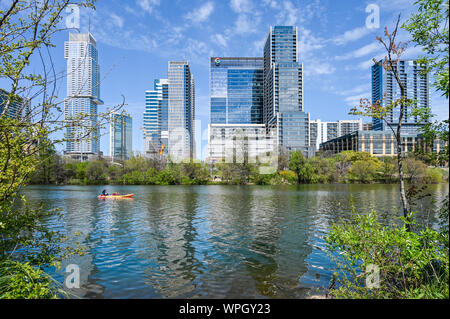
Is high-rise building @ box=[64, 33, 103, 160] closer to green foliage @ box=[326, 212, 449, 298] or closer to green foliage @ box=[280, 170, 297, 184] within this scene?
green foliage @ box=[326, 212, 449, 298]

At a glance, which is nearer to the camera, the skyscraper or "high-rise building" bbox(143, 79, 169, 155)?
the skyscraper

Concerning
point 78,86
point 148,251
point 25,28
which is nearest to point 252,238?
point 148,251

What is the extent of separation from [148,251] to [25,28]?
907 cm

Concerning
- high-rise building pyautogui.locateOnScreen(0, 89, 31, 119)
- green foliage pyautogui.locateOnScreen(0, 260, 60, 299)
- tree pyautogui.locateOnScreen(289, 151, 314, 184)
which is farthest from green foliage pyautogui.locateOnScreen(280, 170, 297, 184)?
green foliage pyautogui.locateOnScreen(0, 260, 60, 299)

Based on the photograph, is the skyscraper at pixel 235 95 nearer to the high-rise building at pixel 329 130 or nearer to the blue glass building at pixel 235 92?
the blue glass building at pixel 235 92

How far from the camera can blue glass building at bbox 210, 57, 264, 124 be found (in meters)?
150

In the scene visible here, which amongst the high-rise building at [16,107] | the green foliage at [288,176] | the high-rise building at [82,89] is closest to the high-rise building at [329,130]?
the green foliage at [288,176]

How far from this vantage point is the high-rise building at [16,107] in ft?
15.1

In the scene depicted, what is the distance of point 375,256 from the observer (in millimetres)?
5207

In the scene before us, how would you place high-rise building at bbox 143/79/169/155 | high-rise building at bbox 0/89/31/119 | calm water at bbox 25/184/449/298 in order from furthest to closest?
1. high-rise building at bbox 143/79/169/155
2. calm water at bbox 25/184/449/298
3. high-rise building at bbox 0/89/31/119

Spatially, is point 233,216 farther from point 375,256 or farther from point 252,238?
point 375,256

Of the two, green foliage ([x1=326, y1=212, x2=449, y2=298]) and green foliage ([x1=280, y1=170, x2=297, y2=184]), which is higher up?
green foliage ([x1=326, y1=212, x2=449, y2=298])

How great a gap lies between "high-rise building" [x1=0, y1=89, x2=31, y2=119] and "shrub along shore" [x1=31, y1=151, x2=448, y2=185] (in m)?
59.5

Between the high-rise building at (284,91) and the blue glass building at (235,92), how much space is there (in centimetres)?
606
